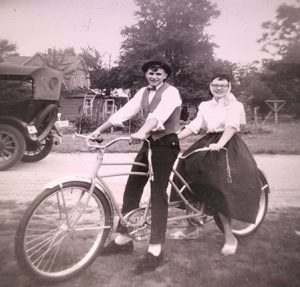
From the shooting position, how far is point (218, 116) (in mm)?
2527

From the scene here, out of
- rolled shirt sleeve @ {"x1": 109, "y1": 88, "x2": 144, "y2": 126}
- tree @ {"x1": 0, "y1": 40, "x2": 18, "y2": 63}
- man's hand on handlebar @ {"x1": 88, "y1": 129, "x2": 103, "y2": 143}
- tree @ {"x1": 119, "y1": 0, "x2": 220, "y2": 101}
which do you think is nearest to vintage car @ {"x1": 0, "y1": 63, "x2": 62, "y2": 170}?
tree @ {"x1": 0, "y1": 40, "x2": 18, "y2": 63}

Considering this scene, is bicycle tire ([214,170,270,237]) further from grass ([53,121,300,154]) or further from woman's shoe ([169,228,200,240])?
grass ([53,121,300,154])

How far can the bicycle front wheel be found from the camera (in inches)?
74.2

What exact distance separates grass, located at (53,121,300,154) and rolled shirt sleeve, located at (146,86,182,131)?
55cm

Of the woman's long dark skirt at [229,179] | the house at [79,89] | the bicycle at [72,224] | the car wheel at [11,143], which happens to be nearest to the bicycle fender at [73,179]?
the bicycle at [72,224]

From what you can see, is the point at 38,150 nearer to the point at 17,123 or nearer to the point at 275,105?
the point at 17,123

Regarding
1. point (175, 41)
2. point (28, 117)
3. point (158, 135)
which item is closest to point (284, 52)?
point (175, 41)

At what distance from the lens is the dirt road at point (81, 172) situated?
9.00 ft

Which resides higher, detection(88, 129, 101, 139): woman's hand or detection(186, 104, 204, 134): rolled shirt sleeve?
detection(186, 104, 204, 134): rolled shirt sleeve

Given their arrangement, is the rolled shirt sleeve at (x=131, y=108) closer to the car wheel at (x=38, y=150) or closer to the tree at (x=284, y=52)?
the tree at (x=284, y=52)

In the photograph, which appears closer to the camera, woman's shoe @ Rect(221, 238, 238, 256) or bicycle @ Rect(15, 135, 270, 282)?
bicycle @ Rect(15, 135, 270, 282)

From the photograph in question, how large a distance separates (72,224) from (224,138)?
1148 millimetres

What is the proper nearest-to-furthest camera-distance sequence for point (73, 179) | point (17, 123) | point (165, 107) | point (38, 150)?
point (73, 179) < point (165, 107) < point (17, 123) < point (38, 150)

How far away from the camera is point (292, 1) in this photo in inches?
95.0
